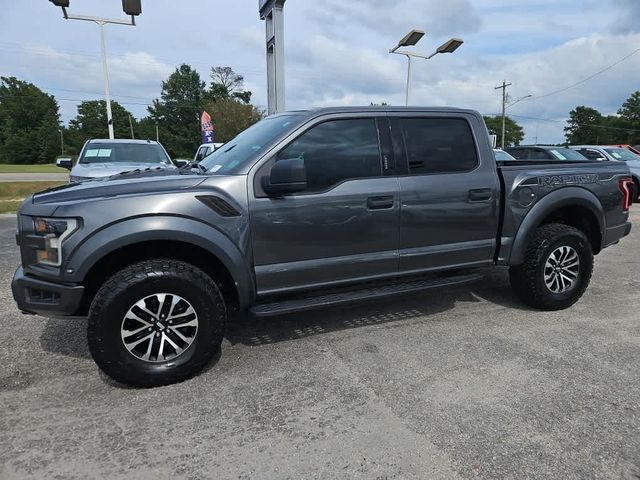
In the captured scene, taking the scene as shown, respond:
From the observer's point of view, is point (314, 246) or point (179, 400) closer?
point (179, 400)

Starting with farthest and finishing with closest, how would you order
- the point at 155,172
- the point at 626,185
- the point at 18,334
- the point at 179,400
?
the point at 626,185, the point at 18,334, the point at 155,172, the point at 179,400

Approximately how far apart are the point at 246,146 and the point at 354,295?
1.47 m

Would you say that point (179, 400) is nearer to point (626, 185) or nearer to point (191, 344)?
point (191, 344)

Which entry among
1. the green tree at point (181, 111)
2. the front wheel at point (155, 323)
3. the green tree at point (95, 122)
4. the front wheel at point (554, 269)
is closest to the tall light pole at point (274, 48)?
the front wheel at point (554, 269)

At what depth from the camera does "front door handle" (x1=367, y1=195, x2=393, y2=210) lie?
11.9 ft

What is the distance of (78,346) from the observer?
12.4 feet

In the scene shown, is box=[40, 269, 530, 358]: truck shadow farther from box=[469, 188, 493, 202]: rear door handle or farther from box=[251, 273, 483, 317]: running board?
box=[469, 188, 493, 202]: rear door handle

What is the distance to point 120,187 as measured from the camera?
3102 mm

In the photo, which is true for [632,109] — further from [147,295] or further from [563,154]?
[147,295]

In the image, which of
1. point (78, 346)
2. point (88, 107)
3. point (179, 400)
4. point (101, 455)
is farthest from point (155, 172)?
point (88, 107)

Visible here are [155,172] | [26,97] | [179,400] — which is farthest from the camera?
[26,97]

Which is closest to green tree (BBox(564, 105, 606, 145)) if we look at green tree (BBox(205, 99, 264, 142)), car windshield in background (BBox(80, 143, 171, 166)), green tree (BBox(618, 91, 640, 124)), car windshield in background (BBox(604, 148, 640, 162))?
green tree (BBox(618, 91, 640, 124))

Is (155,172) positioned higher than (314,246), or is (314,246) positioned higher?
(155,172)

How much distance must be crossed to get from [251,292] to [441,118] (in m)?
2.27
